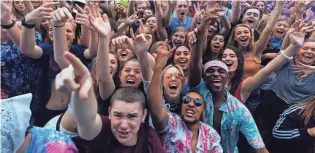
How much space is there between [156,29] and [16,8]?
5.71 ft

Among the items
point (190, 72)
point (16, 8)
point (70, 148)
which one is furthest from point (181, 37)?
point (70, 148)

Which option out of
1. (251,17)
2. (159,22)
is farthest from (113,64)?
(251,17)

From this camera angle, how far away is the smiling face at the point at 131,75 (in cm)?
290

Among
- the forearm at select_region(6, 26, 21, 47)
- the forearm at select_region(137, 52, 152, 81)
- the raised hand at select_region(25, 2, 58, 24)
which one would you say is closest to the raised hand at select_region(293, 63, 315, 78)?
the forearm at select_region(137, 52, 152, 81)

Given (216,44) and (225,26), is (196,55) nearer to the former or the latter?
(216,44)

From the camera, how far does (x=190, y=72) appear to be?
3.25 m

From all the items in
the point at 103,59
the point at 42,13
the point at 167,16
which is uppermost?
the point at 42,13

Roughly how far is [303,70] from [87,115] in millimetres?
2344

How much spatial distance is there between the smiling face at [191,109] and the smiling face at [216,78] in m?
0.39

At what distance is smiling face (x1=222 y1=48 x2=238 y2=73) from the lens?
142 inches

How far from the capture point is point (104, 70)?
2.46m

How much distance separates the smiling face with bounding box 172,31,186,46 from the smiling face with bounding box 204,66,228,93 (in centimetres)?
112

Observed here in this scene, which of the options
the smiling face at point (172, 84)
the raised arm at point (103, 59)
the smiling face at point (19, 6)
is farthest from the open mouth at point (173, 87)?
the smiling face at point (19, 6)

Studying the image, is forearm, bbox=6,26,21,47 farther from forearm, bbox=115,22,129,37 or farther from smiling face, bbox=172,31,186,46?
smiling face, bbox=172,31,186,46
